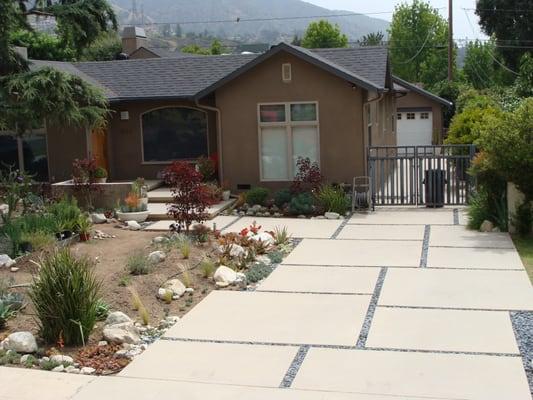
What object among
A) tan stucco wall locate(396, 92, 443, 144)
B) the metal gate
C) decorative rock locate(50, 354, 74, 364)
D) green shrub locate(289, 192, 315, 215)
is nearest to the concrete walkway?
decorative rock locate(50, 354, 74, 364)

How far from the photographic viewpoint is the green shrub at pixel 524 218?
41.2 ft

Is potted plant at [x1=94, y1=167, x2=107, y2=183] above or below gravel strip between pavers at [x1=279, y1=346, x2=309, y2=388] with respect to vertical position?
above

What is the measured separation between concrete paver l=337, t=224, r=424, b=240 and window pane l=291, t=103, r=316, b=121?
3758 millimetres

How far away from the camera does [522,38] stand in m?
45.8

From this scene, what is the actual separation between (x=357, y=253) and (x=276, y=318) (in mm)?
3908

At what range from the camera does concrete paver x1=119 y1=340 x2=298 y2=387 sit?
20.1ft

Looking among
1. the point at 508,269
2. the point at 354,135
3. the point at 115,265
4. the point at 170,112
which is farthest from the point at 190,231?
the point at 170,112

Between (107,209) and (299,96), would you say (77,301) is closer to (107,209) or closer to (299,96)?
(107,209)

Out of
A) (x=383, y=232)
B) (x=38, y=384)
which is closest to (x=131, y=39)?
(x=383, y=232)

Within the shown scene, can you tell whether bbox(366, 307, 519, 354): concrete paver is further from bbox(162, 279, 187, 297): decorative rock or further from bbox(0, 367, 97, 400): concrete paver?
bbox(0, 367, 97, 400): concrete paver

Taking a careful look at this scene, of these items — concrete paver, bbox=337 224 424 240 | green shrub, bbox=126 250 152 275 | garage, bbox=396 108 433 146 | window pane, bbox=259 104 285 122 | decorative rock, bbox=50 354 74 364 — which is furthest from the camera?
garage, bbox=396 108 433 146

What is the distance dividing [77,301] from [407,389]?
3219 mm

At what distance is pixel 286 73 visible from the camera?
1709 cm

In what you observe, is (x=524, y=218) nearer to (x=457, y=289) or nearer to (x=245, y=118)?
(x=457, y=289)
